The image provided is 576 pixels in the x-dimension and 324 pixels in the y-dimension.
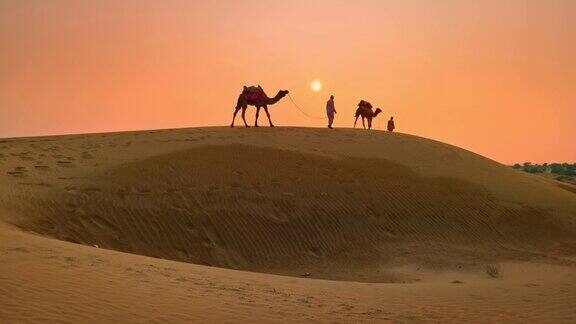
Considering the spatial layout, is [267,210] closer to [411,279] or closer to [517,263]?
[411,279]

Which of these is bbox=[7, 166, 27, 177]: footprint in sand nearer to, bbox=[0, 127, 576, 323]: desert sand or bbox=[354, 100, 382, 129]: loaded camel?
bbox=[0, 127, 576, 323]: desert sand

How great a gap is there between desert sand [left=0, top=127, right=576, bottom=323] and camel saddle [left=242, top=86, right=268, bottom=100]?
1.71 meters

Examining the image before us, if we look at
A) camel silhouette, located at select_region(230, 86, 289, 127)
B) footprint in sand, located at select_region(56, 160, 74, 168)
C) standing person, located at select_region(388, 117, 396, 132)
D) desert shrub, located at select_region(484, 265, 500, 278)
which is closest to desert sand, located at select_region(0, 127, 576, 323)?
desert shrub, located at select_region(484, 265, 500, 278)

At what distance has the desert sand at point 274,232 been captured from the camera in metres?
8.42

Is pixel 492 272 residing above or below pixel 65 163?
below

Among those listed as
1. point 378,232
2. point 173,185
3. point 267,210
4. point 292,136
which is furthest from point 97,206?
point 292,136

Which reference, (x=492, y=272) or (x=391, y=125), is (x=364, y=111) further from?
(x=492, y=272)

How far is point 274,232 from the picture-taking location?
59.6 feet

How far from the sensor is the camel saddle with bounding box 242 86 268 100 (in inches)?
1120

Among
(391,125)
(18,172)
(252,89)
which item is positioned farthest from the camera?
(391,125)

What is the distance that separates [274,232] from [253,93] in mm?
11579

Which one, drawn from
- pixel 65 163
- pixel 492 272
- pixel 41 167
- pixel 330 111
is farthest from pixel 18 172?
pixel 330 111

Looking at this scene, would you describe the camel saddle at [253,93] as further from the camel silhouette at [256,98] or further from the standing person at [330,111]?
the standing person at [330,111]

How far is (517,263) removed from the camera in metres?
16.9
